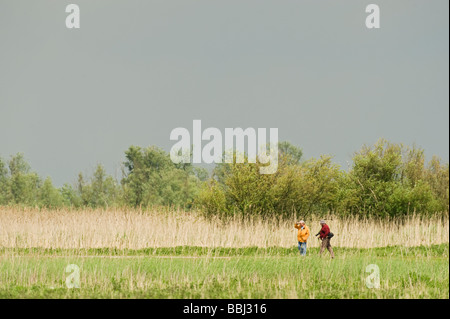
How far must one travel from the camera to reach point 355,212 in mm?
Answer: 26750

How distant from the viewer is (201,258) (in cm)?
1642

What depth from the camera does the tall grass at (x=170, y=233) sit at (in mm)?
20328

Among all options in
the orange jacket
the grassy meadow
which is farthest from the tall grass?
the orange jacket

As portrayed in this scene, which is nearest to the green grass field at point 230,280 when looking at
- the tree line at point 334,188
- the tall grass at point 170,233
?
the tall grass at point 170,233

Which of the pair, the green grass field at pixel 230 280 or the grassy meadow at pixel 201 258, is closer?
the green grass field at pixel 230 280

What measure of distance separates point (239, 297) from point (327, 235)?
7539 mm

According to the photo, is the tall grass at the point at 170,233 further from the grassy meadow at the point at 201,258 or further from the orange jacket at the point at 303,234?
the orange jacket at the point at 303,234

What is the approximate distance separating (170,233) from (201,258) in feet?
15.5

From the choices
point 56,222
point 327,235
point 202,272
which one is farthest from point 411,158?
point 202,272

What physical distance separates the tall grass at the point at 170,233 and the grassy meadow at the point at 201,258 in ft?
0.13

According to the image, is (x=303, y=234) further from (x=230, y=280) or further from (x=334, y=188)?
(x=334, y=188)
